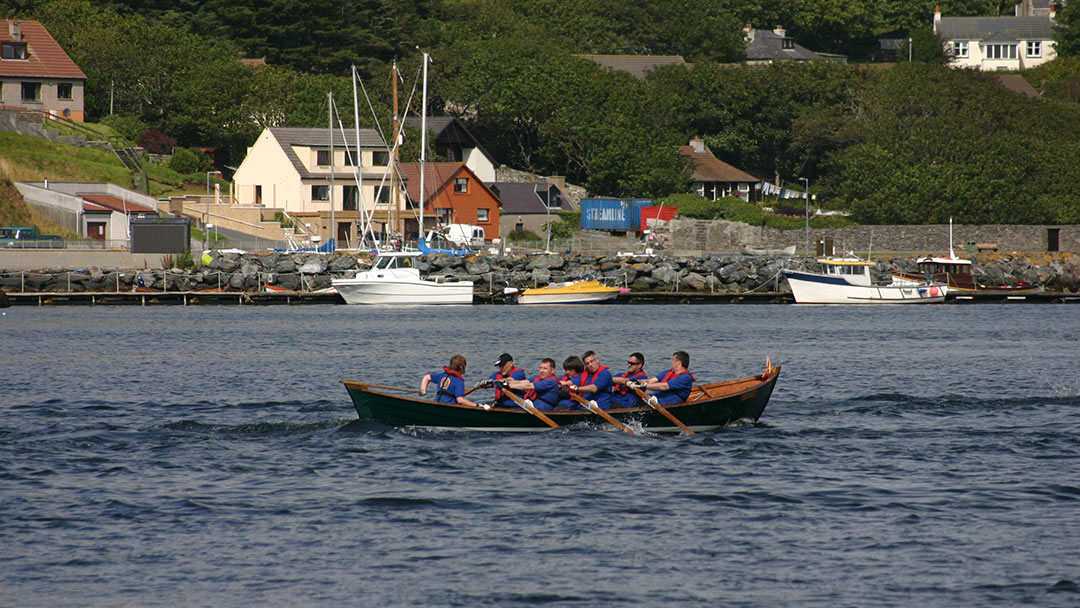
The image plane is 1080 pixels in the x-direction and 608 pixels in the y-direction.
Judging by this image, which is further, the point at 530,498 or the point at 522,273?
the point at 522,273

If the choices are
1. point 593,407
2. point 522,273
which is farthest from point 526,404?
point 522,273

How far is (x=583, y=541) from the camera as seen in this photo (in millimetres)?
18703

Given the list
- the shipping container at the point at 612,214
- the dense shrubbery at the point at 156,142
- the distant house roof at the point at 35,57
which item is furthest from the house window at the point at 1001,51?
the distant house roof at the point at 35,57

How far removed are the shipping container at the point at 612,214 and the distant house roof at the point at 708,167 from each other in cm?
1106

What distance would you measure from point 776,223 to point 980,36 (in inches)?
2870

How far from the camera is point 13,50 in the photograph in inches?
3430

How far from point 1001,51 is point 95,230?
359 feet

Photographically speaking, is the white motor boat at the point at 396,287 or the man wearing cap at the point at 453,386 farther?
the white motor boat at the point at 396,287

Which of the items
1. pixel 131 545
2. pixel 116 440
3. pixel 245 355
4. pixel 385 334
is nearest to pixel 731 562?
pixel 131 545

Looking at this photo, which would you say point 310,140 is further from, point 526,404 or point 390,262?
point 526,404

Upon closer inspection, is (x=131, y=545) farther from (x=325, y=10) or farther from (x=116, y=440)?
(x=325, y=10)

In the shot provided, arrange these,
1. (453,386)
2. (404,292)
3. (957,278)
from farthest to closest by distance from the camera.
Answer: (957,278) < (404,292) < (453,386)

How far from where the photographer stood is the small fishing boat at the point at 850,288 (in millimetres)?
67188

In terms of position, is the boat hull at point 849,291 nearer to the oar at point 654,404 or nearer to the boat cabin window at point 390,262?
the boat cabin window at point 390,262
